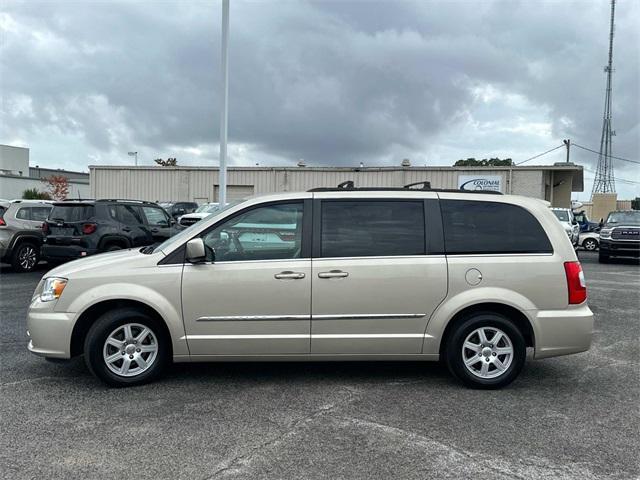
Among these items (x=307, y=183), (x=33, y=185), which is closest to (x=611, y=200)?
(x=307, y=183)

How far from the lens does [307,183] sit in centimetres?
3164

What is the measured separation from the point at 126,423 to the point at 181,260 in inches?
55.7

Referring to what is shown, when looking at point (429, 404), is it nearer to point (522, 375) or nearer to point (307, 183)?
point (522, 375)

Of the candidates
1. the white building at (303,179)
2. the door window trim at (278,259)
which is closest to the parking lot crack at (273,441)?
the door window trim at (278,259)

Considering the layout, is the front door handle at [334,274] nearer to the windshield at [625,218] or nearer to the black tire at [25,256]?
the black tire at [25,256]

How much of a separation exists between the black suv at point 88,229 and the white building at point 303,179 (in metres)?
16.3

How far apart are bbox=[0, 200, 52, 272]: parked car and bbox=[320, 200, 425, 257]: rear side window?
10029 mm

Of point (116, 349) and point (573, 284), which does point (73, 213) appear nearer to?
point (116, 349)

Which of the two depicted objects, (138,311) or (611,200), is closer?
(138,311)

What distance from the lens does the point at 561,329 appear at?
192 inches

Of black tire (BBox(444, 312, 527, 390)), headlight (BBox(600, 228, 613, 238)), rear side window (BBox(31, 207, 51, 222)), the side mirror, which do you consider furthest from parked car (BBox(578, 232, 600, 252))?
the side mirror

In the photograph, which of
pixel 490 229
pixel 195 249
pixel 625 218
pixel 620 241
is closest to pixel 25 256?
pixel 195 249

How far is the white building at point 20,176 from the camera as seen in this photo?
6028cm

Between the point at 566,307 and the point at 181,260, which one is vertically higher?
the point at 181,260
